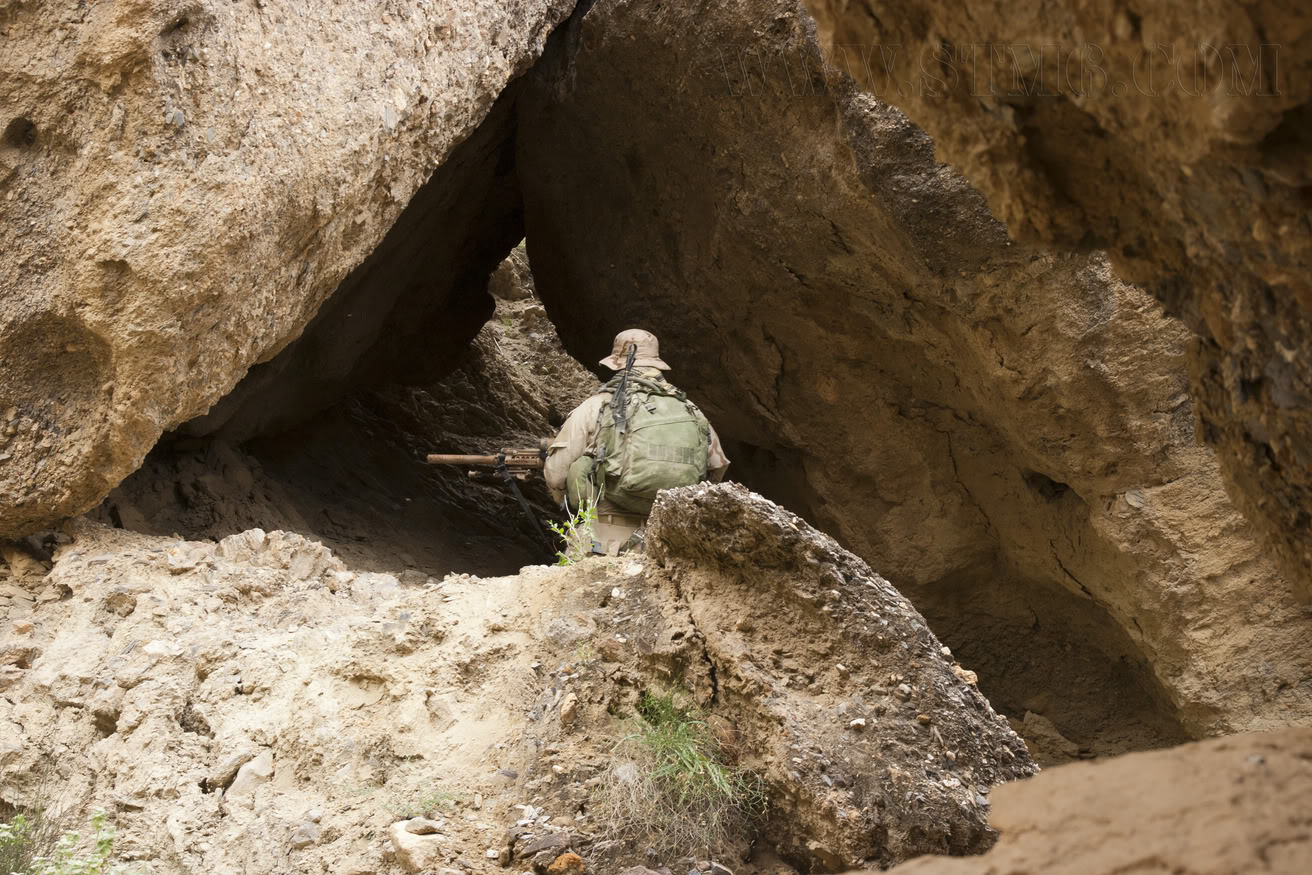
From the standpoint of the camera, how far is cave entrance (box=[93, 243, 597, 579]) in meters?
5.49

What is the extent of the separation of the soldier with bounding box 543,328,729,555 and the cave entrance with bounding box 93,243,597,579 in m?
1.23

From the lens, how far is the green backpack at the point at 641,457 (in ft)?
16.4

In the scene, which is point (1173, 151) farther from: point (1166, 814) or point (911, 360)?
point (911, 360)

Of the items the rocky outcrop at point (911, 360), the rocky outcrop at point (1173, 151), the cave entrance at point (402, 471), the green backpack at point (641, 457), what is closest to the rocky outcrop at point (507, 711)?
the rocky outcrop at point (1173, 151)

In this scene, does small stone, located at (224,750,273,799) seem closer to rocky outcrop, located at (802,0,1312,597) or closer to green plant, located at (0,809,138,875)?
green plant, located at (0,809,138,875)

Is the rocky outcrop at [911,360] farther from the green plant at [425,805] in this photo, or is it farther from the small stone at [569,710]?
the green plant at [425,805]

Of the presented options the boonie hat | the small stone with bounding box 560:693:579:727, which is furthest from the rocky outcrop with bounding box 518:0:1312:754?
the small stone with bounding box 560:693:579:727

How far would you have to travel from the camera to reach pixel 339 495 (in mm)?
7129

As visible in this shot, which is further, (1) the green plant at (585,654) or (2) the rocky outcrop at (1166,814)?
(1) the green plant at (585,654)

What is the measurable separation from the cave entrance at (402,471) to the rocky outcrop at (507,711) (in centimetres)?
145

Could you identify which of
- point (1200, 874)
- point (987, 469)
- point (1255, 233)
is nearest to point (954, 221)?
point (987, 469)

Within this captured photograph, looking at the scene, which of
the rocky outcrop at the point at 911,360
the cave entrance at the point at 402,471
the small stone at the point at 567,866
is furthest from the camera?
the cave entrance at the point at 402,471

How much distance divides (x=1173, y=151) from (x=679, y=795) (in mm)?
1864

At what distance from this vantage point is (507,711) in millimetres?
3201
